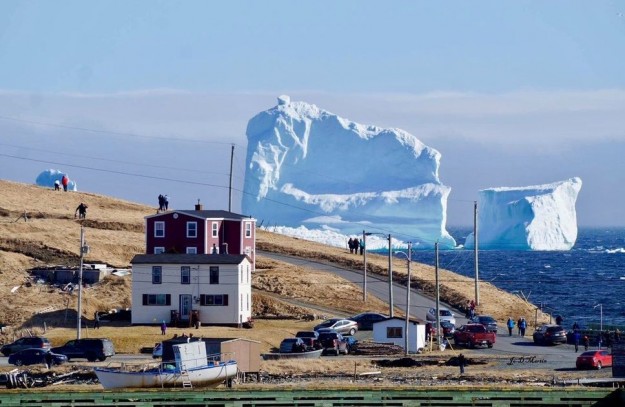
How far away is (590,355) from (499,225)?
114659mm

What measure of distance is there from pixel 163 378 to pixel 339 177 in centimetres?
13198

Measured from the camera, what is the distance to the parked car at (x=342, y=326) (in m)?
67.7

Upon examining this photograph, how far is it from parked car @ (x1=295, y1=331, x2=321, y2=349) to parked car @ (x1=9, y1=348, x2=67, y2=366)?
455 inches

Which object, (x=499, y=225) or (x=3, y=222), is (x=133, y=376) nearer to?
(x=3, y=222)

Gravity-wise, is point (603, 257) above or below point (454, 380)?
above

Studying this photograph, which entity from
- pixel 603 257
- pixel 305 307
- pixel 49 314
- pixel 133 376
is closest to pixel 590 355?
pixel 133 376

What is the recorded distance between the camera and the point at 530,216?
164 m

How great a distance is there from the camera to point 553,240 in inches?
6703

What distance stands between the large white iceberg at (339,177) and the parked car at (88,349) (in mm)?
106805

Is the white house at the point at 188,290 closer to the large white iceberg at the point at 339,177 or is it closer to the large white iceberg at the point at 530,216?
the large white iceberg at the point at 339,177

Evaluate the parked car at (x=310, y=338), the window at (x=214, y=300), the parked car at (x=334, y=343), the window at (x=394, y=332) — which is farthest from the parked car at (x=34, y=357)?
the window at (x=394, y=332)

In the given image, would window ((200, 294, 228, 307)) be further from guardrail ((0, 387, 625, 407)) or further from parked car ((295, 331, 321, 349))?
guardrail ((0, 387, 625, 407))

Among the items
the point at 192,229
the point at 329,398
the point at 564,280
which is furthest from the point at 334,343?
Result: the point at 564,280

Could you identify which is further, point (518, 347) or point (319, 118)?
point (319, 118)
